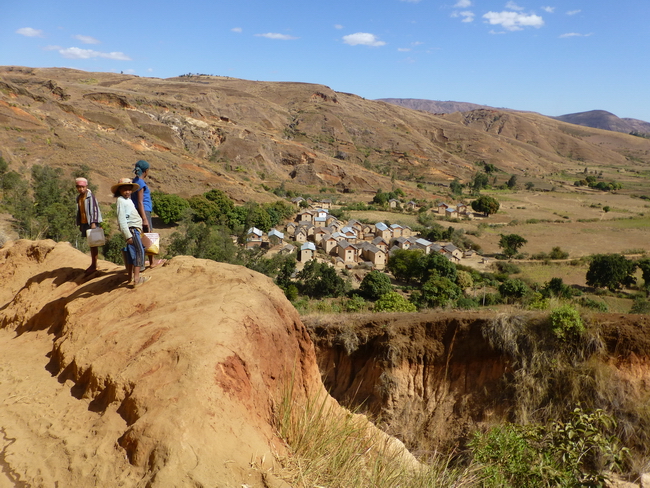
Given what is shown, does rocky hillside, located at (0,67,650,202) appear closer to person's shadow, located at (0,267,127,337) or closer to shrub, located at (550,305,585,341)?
person's shadow, located at (0,267,127,337)

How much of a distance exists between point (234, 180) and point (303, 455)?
50.1 metres

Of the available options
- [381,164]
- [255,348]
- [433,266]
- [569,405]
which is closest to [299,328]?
[255,348]

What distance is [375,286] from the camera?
3017cm

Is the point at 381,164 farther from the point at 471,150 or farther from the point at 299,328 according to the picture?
the point at 299,328

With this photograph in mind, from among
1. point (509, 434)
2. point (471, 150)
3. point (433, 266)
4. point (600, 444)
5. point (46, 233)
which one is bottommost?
point (433, 266)

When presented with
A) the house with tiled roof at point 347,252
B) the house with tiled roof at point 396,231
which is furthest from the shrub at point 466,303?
the house with tiled roof at point 396,231

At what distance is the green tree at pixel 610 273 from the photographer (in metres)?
33.8

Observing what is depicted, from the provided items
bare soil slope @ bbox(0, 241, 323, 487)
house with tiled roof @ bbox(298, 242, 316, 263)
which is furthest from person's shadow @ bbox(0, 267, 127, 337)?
house with tiled roof @ bbox(298, 242, 316, 263)

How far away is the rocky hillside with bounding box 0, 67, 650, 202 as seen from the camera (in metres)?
43.2

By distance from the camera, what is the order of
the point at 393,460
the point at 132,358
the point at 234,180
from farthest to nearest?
the point at 234,180 → the point at 132,358 → the point at 393,460

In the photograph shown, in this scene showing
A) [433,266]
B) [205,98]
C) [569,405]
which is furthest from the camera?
[205,98]

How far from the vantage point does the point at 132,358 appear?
14.5ft

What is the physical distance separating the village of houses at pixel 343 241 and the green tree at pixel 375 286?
25.5 feet

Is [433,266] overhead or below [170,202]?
below
